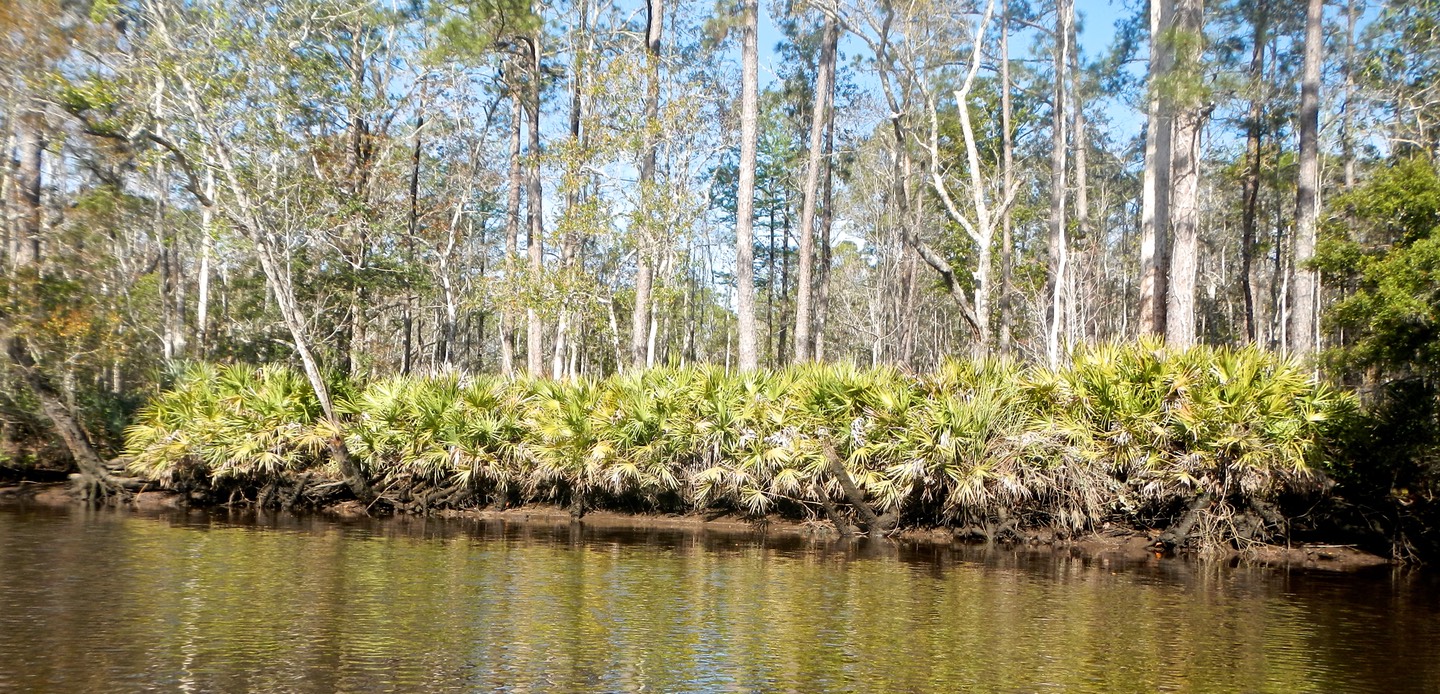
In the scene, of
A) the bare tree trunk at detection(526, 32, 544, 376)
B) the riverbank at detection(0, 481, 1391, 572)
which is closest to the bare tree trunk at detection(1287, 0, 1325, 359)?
the riverbank at detection(0, 481, 1391, 572)

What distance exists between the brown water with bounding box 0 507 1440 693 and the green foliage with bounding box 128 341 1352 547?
1301 mm

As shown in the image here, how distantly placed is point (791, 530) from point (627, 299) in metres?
13.0

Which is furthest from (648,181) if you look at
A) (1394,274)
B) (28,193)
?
(1394,274)

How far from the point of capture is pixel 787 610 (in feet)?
32.9

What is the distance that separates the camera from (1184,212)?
1808 cm

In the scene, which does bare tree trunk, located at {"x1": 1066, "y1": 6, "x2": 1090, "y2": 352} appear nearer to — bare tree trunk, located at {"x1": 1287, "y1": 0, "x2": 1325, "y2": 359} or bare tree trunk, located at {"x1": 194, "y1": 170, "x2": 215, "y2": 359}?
bare tree trunk, located at {"x1": 1287, "y1": 0, "x2": 1325, "y2": 359}

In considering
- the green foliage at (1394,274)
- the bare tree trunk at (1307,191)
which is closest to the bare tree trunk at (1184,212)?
the green foliage at (1394,274)

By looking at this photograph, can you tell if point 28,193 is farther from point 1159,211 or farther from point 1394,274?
point 1394,274

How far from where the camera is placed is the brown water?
7.50m

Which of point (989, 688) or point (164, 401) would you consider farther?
point (164, 401)

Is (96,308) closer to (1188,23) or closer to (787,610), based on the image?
(787,610)

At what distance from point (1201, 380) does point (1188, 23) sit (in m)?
8.34

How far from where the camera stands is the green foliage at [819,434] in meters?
14.1

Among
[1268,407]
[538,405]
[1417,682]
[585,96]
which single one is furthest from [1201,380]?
[585,96]
